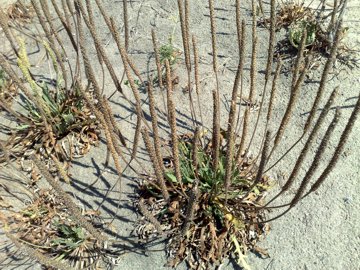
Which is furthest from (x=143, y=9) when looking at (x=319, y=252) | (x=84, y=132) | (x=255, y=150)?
(x=319, y=252)

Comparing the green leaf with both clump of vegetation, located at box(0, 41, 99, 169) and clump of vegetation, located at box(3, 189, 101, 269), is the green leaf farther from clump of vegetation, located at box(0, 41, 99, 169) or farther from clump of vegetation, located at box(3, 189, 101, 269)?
clump of vegetation, located at box(0, 41, 99, 169)

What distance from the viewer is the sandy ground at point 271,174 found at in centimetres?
241

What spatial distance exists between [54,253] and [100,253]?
0.31 metres

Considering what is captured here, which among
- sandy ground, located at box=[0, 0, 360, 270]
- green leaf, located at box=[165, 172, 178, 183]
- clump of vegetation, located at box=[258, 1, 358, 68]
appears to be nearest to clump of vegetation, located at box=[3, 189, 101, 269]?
sandy ground, located at box=[0, 0, 360, 270]

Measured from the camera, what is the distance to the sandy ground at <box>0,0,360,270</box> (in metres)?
2.41

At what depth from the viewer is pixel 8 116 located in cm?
324

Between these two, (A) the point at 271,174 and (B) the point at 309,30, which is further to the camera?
(B) the point at 309,30

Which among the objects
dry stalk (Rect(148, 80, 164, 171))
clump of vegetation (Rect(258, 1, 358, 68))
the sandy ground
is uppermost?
dry stalk (Rect(148, 80, 164, 171))

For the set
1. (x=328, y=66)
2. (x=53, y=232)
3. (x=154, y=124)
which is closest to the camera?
(x=328, y=66)

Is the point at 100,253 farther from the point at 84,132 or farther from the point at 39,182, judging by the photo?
the point at 84,132

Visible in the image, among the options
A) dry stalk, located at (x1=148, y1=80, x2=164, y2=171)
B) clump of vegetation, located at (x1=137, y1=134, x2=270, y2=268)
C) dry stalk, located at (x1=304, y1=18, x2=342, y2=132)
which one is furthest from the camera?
clump of vegetation, located at (x1=137, y1=134, x2=270, y2=268)

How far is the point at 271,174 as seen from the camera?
9.03ft

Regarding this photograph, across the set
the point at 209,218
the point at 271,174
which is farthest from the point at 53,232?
the point at 271,174

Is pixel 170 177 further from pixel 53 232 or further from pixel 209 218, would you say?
pixel 53 232
